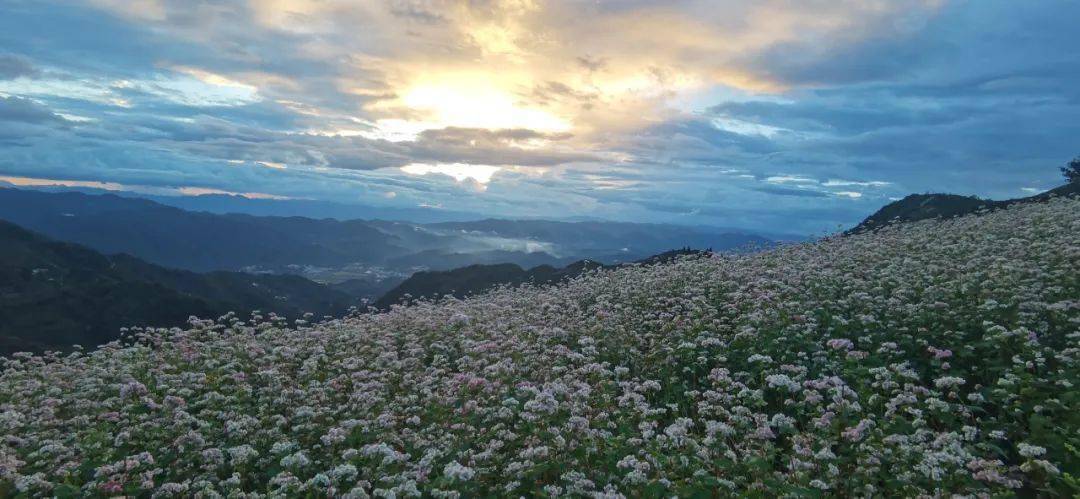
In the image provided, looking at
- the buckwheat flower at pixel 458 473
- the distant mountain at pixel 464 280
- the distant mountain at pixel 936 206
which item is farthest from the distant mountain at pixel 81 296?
the distant mountain at pixel 936 206

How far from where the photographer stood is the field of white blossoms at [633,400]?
7.02 m

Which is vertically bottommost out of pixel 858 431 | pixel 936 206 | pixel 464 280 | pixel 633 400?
pixel 464 280

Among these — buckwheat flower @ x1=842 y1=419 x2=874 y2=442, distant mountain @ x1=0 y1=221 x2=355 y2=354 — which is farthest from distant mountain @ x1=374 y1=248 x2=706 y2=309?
buckwheat flower @ x1=842 y1=419 x2=874 y2=442

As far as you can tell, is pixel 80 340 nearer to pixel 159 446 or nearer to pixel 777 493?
pixel 159 446

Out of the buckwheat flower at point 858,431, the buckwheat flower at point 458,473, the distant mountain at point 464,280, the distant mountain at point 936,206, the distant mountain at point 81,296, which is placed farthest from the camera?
the distant mountain at point 81,296

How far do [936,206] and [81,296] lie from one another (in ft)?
241

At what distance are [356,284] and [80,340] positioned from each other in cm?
13345

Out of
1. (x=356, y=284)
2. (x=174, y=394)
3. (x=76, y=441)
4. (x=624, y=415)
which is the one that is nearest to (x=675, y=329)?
(x=624, y=415)

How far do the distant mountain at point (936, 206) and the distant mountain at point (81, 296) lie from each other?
5351cm

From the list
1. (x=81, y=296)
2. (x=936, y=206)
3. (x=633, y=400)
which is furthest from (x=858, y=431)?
(x=81, y=296)

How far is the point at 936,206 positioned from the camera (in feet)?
126

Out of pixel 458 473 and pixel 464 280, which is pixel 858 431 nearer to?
pixel 458 473

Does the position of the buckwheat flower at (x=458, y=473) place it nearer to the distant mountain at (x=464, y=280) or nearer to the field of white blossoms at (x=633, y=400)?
the field of white blossoms at (x=633, y=400)

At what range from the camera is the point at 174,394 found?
11195mm
